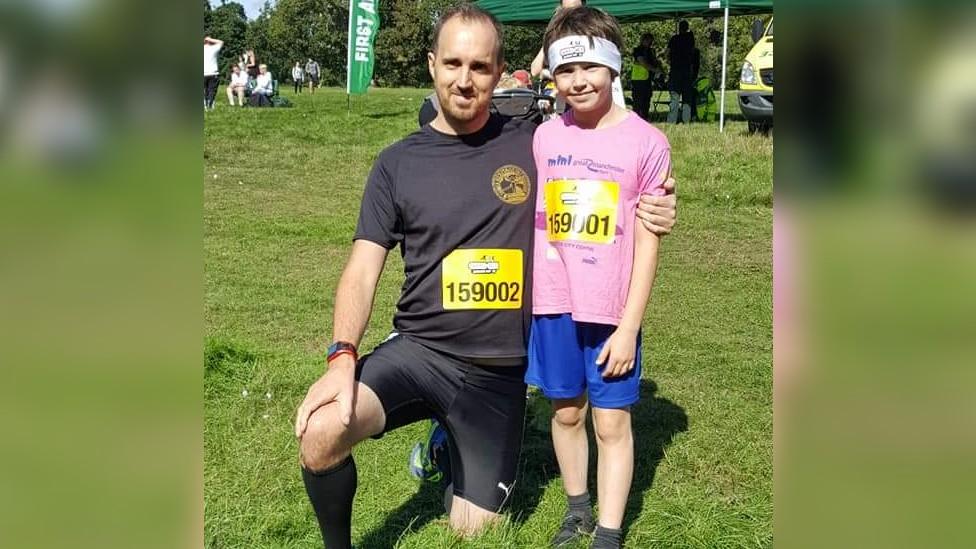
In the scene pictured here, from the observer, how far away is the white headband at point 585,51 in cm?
258

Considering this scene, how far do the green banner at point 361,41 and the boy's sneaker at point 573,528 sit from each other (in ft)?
51.6

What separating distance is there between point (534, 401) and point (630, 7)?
11.4 metres

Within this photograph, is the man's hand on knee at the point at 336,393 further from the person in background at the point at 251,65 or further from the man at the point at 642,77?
the person in background at the point at 251,65

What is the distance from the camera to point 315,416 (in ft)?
8.20

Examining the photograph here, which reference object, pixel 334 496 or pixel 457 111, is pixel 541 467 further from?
pixel 457 111

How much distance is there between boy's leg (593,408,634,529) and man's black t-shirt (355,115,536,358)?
37 centimetres

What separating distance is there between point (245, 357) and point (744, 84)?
9.78 m

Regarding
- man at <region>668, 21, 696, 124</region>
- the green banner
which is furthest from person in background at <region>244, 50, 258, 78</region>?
man at <region>668, 21, 696, 124</region>

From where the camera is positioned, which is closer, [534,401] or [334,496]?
[334,496]

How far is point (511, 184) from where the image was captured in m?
2.84

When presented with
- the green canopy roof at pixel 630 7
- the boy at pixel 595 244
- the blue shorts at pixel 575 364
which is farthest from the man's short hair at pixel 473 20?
the green canopy roof at pixel 630 7

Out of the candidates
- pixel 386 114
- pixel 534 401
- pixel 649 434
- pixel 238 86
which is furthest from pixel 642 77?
pixel 238 86
